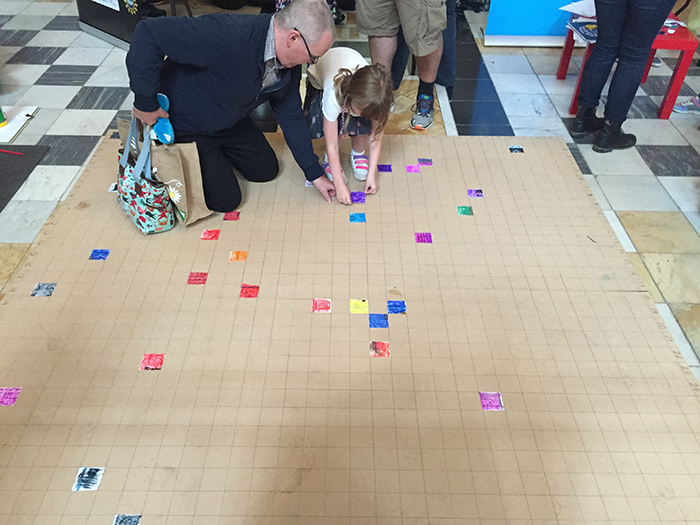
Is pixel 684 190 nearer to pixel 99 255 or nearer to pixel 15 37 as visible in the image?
pixel 99 255

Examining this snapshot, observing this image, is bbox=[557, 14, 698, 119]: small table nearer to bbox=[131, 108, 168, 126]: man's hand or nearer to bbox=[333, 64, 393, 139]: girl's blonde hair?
bbox=[333, 64, 393, 139]: girl's blonde hair

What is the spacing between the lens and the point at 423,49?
7.89ft

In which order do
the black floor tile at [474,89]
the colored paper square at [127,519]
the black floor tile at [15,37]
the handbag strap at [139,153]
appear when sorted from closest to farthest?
1. the colored paper square at [127,519]
2. the handbag strap at [139,153]
3. the black floor tile at [474,89]
4. the black floor tile at [15,37]

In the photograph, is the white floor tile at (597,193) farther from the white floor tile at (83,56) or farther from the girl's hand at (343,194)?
the white floor tile at (83,56)

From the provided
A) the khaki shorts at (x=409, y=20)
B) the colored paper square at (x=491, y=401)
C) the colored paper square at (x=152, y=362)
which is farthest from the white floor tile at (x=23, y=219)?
the colored paper square at (x=491, y=401)

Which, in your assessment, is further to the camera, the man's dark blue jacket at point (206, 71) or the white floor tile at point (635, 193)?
the white floor tile at point (635, 193)

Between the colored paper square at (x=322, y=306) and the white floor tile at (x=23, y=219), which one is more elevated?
the colored paper square at (x=322, y=306)

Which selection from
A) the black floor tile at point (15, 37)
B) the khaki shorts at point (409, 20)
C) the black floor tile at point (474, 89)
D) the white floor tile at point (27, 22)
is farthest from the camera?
the white floor tile at point (27, 22)

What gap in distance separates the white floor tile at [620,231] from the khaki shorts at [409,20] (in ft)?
3.51

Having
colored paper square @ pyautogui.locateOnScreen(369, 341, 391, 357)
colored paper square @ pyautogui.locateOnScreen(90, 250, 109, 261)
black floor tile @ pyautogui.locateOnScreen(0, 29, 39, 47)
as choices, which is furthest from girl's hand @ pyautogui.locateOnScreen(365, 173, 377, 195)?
black floor tile @ pyautogui.locateOnScreen(0, 29, 39, 47)

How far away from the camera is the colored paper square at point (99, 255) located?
73.1 inches

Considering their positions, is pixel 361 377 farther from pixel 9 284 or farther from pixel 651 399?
pixel 9 284

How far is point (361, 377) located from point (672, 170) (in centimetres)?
183

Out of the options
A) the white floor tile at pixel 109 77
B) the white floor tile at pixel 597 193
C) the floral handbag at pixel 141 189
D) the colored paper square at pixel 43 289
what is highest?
the floral handbag at pixel 141 189
